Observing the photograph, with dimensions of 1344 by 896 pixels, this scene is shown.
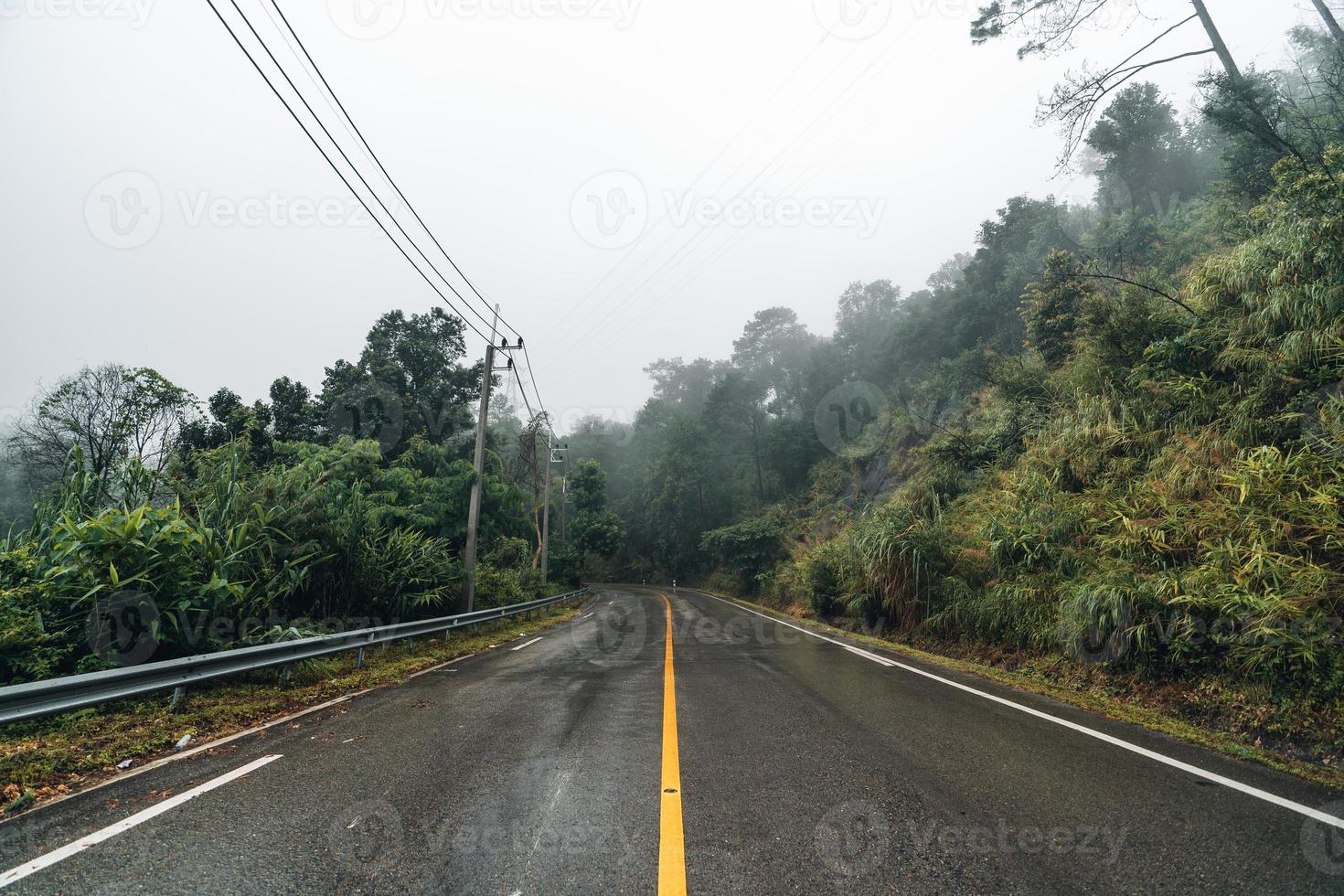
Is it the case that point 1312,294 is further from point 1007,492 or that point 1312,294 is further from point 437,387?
point 437,387

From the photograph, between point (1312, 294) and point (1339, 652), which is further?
point (1312, 294)

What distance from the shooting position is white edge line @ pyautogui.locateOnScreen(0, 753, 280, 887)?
2.67 meters

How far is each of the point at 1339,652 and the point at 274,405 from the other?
32.0 metres

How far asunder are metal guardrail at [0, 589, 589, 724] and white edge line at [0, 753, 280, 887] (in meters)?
1.71

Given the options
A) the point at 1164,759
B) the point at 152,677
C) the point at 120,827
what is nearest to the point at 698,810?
the point at 120,827

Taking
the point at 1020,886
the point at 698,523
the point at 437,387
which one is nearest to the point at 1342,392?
the point at 1020,886

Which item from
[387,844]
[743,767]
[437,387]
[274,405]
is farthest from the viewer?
[437,387]

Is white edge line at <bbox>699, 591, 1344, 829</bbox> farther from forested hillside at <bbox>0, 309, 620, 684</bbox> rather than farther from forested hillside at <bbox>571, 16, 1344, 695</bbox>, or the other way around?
forested hillside at <bbox>0, 309, 620, 684</bbox>

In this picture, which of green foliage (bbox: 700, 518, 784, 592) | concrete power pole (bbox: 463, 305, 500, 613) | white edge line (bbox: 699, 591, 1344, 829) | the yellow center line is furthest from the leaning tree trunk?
green foliage (bbox: 700, 518, 784, 592)

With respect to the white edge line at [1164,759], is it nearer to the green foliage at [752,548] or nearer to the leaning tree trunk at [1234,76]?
the leaning tree trunk at [1234,76]

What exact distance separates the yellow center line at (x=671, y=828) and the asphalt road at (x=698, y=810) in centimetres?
2

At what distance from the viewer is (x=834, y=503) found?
3056 centimetres

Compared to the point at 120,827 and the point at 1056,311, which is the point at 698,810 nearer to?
the point at 120,827

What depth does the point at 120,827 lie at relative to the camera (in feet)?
10.3
